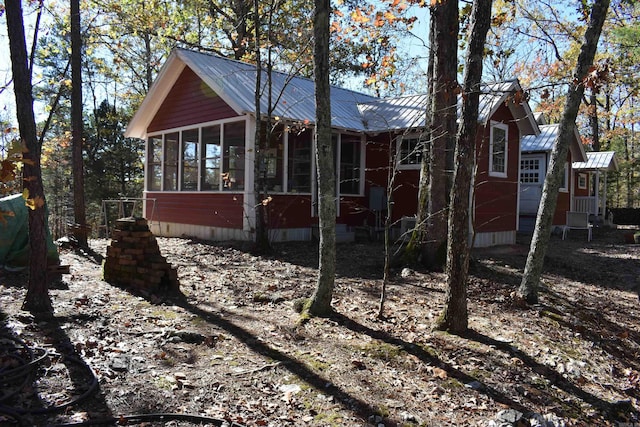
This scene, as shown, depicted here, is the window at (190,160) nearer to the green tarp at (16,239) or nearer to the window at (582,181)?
the green tarp at (16,239)

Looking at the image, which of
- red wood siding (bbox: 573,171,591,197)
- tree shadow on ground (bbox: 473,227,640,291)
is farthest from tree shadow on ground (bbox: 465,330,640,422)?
red wood siding (bbox: 573,171,591,197)

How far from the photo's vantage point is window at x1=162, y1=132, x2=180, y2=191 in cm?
1368

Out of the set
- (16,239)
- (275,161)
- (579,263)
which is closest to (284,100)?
(275,161)

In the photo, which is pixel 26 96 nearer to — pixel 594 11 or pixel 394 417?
pixel 394 417

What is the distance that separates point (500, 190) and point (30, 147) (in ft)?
37.8

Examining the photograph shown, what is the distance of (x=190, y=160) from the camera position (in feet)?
42.9

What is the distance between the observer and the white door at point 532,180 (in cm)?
1786

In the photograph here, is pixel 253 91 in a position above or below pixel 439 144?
above

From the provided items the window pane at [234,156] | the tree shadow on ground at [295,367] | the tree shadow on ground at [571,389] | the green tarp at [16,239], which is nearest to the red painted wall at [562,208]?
the window pane at [234,156]

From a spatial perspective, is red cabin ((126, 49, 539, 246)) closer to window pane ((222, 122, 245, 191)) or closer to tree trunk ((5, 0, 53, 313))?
window pane ((222, 122, 245, 191))

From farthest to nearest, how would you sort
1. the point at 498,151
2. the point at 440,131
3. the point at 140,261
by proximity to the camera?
the point at 498,151 → the point at 440,131 → the point at 140,261

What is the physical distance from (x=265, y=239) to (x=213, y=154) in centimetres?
383

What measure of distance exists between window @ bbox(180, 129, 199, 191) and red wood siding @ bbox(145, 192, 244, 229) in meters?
0.32

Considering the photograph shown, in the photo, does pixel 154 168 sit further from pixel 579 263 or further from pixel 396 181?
pixel 579 263
